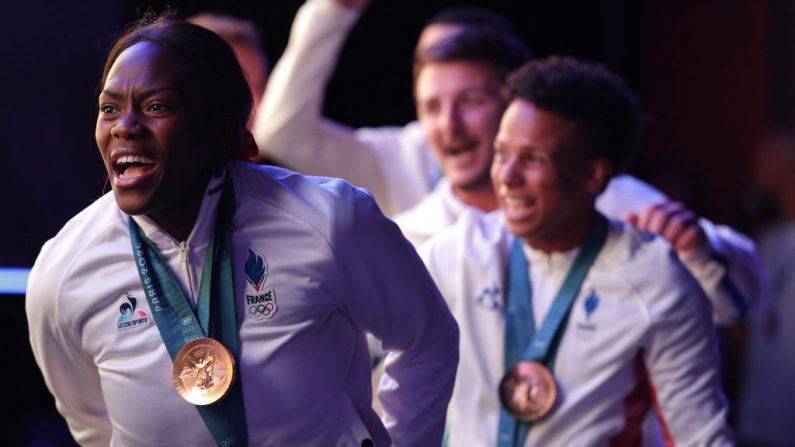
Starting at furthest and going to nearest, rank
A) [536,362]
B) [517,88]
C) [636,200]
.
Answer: [636,200], [517,88], [536,362]

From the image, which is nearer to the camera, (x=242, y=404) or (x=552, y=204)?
(x=242, y=404)

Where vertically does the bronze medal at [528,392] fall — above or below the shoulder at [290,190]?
below

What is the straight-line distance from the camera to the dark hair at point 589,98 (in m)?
3.18

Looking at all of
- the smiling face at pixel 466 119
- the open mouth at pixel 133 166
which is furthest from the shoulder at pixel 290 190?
the smiling face at pixel 466 119

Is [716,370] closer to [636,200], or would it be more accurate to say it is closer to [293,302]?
[636,200]

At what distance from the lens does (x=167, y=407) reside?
7.25ft

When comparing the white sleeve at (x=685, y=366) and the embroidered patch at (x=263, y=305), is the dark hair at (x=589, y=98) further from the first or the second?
the embroidered patch at (x=263, y=305)

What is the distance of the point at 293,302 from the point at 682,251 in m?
1.61

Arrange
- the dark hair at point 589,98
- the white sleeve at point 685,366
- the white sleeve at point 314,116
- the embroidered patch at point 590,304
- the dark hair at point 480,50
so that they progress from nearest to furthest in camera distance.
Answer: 1. the white sleeve at point 685,366
2. the embroidered patch at point 590,304
3. the dark hair at point 589,98
4. the dark hair at point 480,50
5. the white sleeve at point 314,116

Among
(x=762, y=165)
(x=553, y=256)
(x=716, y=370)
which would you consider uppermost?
(x=553, y=256)

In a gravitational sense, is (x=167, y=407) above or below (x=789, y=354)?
above

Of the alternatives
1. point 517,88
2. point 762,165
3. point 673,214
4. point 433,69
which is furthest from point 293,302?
point 762,165

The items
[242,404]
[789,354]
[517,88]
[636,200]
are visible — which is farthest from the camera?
[789,354]

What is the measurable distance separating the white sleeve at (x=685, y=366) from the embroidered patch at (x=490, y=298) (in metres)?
0.41
